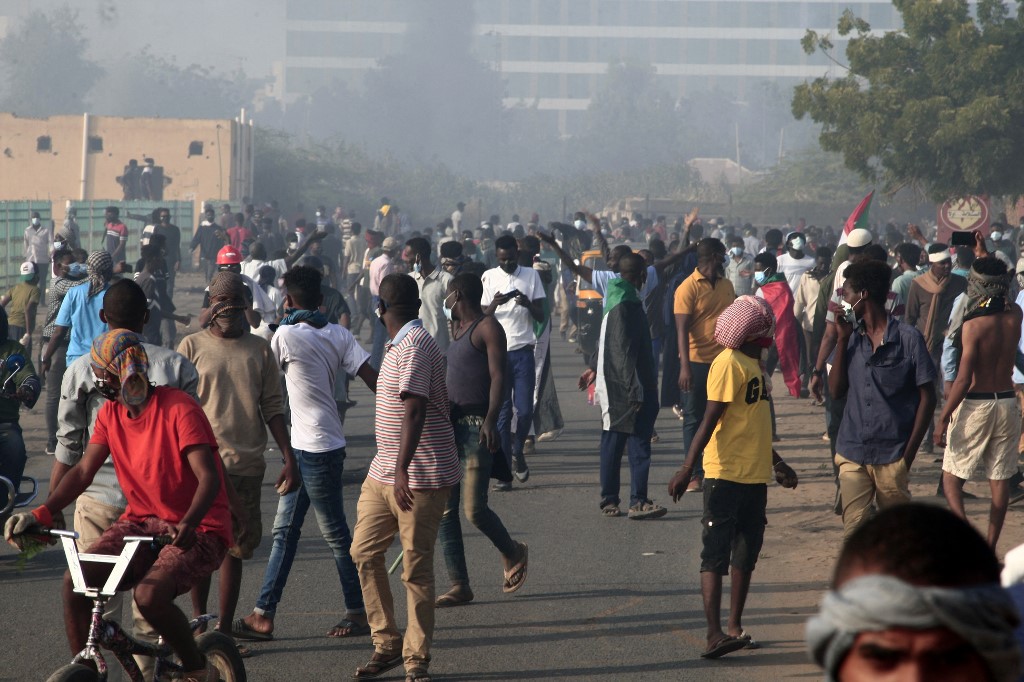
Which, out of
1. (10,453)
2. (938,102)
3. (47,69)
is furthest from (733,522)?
(47,69)

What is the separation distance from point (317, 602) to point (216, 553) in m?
2.25

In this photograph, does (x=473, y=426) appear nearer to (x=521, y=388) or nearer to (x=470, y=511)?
(x=470, y=511)

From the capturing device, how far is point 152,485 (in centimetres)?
458

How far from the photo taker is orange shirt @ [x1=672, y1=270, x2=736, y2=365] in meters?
9.57

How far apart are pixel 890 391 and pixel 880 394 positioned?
47 millimetres

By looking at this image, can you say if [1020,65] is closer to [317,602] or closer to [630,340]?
[630,340]

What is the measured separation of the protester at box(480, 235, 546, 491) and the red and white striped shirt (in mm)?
4335

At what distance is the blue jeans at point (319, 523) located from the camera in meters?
6.17

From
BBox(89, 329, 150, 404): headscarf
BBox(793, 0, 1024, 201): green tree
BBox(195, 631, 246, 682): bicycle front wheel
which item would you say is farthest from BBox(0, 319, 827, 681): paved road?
BBox(793, 0, 1024, 201): green tree

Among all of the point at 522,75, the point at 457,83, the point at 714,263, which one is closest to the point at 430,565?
the point at 714,263

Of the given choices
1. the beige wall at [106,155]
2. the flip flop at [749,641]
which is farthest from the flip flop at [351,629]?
the beige wall at [106,155]

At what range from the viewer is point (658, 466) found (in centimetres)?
1107

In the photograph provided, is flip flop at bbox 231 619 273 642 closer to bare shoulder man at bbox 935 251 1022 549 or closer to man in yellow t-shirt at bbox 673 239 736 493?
bare shoulder man at bbox 935 251 1022 549

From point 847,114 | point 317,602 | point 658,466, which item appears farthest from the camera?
point 847,114
